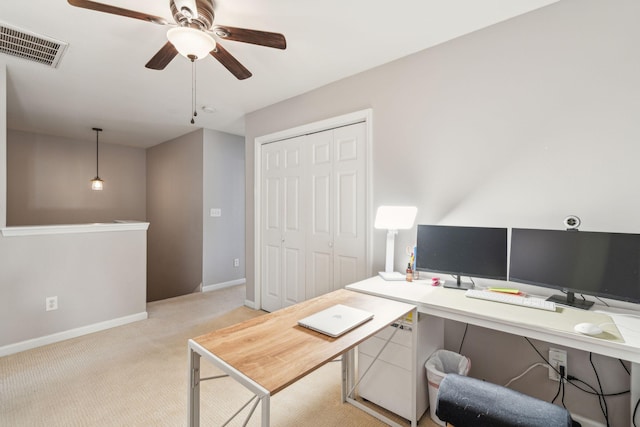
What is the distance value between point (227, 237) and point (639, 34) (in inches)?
187

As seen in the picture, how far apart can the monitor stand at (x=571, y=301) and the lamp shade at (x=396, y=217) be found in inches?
36.6

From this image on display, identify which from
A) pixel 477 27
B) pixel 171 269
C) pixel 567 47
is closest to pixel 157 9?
pixel 477 27

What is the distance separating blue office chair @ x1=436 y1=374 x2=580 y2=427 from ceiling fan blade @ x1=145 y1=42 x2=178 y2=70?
2.39 meters

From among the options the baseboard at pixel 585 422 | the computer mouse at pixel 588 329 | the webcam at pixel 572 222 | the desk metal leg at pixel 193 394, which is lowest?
the baseboard at pixel 585 422

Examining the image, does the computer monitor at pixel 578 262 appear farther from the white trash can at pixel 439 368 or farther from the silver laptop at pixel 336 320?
the silver laptop at pixel 336 320

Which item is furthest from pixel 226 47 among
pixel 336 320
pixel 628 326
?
pixel 628 326

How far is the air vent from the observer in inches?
79.6

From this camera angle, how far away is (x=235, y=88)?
117 inches

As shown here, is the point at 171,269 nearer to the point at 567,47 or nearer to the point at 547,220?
the point at 547,220

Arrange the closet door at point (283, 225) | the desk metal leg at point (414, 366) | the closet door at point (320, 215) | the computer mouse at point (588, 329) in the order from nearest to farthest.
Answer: the computer mouse at point (588, 329) → the desk metal leg at point (414, 366) → the closet door at point (320, 215) → the closet door at point (283, 225)

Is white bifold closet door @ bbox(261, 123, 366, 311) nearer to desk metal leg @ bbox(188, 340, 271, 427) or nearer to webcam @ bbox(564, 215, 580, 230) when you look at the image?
webcam @ bbox(564, 215, 580, 230)

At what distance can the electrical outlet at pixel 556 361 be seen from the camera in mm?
1679

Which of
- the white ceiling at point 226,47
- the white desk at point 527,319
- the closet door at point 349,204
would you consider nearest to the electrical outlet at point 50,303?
the white ceiling at point 226,47

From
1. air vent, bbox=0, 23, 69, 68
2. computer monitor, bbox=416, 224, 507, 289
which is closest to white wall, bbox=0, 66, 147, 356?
air vent, bbox=0, 23, 69, 68
